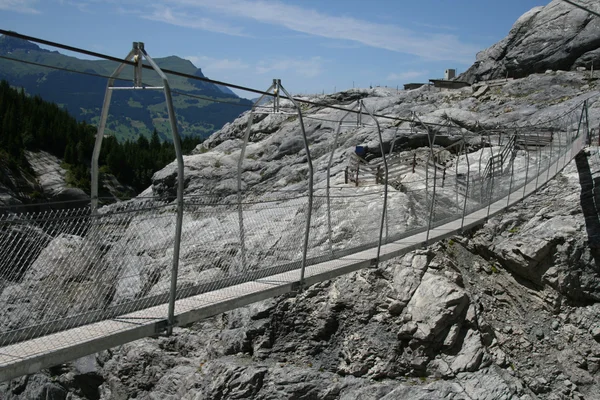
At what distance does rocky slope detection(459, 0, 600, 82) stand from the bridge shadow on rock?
18.3 meters

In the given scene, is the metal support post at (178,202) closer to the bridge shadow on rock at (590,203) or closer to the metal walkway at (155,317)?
the metal walkway at (155,317)

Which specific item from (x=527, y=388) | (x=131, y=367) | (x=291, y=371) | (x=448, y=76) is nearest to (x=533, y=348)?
(x=527, y=388)

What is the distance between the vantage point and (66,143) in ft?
208

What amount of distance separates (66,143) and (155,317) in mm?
61581

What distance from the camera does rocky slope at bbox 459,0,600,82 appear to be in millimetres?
34906

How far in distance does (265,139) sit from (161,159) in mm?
40839

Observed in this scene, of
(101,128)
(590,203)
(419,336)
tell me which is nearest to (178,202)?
(101,128)

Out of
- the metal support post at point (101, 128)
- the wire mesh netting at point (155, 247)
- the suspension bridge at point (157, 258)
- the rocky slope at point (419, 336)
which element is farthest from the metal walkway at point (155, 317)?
the rocky slope at point (419, 336)

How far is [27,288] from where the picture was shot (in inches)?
250

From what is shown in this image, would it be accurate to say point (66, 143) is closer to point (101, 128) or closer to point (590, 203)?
point (590, 203)

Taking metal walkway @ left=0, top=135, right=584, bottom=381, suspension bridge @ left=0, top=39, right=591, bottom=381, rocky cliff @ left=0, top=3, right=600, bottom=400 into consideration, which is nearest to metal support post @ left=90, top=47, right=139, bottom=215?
suspension bridge @ left=0, top=39, right=591, bottom=381

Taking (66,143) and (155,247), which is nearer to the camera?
(155,247)

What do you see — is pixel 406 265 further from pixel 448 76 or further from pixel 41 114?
pixel 41 114

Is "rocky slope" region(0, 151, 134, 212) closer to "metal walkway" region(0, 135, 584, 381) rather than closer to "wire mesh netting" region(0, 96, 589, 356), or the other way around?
"wire mesh netting" region(0, 96, 589, 356)
